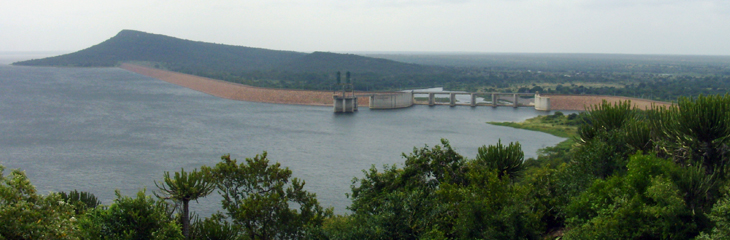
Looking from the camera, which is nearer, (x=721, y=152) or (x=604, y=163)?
(x=721, y=152)

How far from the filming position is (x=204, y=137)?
123 feet

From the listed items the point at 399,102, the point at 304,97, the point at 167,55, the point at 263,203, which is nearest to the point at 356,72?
the point at 304,97

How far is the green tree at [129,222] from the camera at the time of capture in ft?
33.0

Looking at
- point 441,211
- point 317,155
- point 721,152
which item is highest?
point 721,152

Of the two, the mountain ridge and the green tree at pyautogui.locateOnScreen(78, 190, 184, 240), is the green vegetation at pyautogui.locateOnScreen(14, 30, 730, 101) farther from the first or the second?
the green tree at pyautogui.locateOnScreen(78, 190, 184, 240)

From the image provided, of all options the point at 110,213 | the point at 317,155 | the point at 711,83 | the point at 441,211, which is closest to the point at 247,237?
the point at 110,213

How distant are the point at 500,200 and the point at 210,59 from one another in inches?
5908

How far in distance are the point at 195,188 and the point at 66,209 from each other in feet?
9.66

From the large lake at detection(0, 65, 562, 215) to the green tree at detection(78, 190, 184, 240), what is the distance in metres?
9.58

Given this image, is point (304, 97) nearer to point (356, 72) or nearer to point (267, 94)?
point (267, 94)

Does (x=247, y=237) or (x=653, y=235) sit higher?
(x=653, y=235)

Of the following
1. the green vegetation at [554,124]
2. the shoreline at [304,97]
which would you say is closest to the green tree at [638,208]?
the green vegetation at [554,124]

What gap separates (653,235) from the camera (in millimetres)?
9617

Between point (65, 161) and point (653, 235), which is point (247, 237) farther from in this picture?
point (65, 161)
